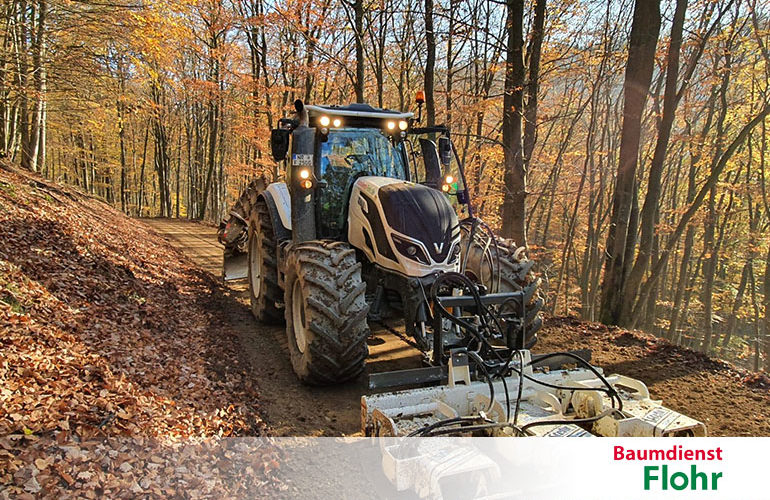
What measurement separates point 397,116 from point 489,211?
15236 millimetres

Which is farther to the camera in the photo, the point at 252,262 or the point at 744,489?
the point at 252,262

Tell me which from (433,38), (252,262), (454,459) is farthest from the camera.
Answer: (433,38)

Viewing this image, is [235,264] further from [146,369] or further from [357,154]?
[146,369]

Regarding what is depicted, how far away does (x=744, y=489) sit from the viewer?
289 centimetres

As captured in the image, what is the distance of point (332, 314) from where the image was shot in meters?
4.37

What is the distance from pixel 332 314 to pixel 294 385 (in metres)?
1.14

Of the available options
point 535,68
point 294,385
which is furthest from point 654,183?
point 294,385

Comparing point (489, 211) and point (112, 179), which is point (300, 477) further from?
point (112, 179)

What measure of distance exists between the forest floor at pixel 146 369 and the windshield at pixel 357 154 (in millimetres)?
2300

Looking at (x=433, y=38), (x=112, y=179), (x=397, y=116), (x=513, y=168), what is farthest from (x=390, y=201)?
(x=112, y=179)

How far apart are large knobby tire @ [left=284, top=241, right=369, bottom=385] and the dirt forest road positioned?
22cm

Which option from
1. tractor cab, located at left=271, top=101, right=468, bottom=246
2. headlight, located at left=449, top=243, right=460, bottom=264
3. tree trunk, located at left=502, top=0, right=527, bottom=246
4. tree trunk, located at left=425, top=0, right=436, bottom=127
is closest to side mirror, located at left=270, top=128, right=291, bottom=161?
tractor cab, located at left=271, top=101, right=468, bottom=246

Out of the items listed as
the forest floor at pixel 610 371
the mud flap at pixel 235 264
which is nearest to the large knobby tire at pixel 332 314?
the forest floor at pixel 610 371

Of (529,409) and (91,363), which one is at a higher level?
(91,363)
